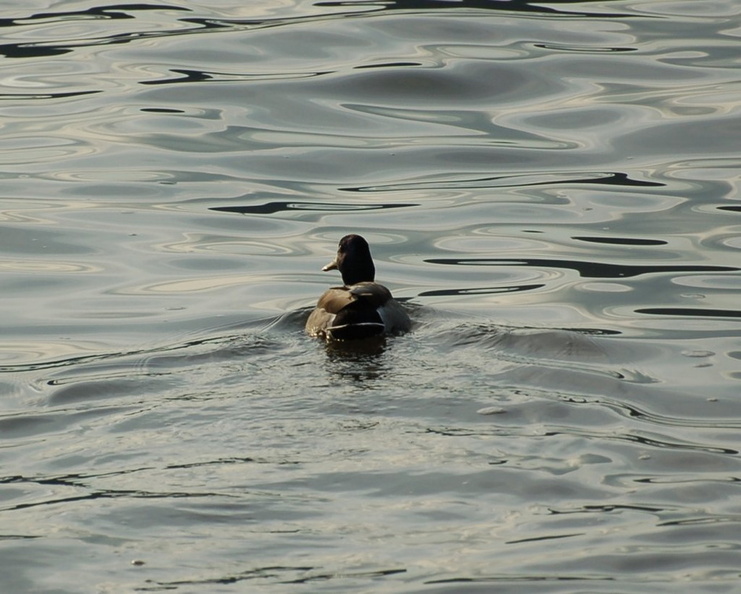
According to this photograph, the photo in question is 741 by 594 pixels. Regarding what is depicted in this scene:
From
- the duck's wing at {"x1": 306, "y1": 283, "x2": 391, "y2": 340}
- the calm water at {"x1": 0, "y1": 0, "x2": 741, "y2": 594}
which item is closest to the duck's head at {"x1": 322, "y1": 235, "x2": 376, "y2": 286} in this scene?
the calm water at {"x1": 0, "y1": 0, "x2": 741, "y2": 594}

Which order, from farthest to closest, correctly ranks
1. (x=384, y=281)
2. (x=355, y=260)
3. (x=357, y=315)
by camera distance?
(x=384, y=281) → (x=355, y=260) → (x=357, y=315)

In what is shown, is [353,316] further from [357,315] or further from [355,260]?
[355,260]

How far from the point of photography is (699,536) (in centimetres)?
610

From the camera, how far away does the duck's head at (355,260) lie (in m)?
11.4

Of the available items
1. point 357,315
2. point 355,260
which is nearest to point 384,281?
point 355,260

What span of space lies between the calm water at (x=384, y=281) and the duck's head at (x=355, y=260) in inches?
19.6

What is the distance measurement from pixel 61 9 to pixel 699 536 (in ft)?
61.9

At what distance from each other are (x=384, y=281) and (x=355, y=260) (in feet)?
3.42

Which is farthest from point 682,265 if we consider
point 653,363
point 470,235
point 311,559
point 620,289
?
point 311,559

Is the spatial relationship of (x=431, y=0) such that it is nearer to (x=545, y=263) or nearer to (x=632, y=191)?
(x=632, y=191)

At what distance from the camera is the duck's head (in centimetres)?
1143

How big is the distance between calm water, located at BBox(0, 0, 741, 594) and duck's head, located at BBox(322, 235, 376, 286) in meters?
0.50

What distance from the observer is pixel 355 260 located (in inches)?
450

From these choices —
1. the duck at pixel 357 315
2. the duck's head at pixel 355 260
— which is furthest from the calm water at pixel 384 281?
the duck's head at pixel 355 260
